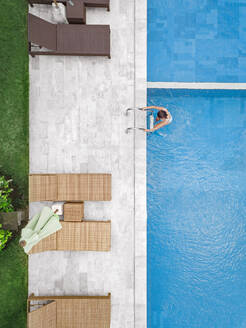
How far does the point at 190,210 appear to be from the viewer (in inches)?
191

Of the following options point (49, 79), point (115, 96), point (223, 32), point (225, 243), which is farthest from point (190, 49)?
point (225, 243)

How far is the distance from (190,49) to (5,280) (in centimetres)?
659

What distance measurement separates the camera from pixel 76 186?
163 inches

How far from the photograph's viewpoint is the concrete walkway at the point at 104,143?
4395 mm

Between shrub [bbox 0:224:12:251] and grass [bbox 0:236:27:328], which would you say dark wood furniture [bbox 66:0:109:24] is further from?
grass [bbox 0:236:27:328]

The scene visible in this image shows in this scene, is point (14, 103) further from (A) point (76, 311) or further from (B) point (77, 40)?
(A) point (76, 311)

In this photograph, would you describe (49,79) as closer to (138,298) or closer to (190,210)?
(190,210)

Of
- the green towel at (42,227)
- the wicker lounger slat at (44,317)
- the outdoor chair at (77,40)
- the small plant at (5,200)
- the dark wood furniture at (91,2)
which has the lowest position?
the wicker lounger slat at (44,317)

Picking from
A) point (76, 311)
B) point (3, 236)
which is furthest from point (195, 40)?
point (76, 311)

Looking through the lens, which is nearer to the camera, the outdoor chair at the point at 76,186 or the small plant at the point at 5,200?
the small plant at the point at 5,200

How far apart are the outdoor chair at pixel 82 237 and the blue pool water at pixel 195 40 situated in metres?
3.47

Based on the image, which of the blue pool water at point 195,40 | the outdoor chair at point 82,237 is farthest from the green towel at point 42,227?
the blue pool water at point 195,40

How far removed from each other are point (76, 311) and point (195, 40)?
6345 millimetres

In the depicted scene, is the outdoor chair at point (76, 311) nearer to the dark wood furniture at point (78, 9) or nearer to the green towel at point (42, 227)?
the green towel at point (42, 227)
